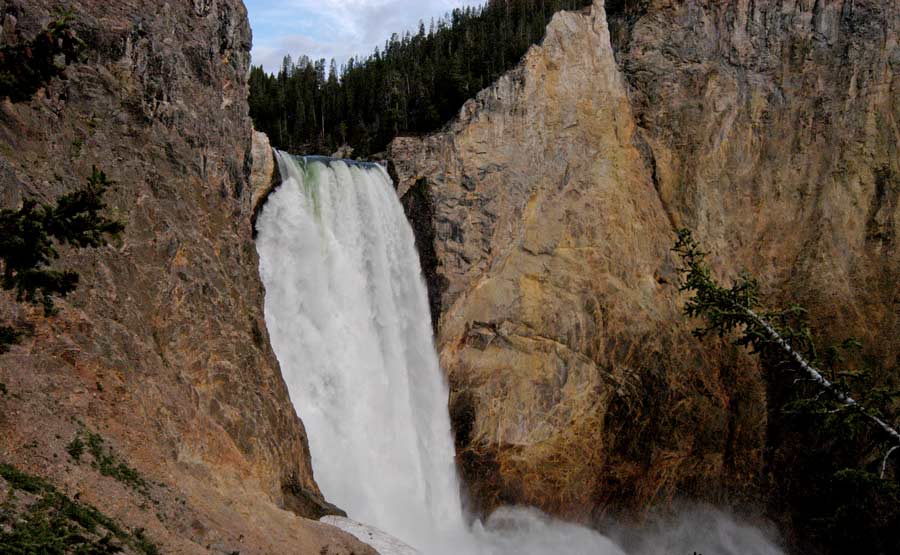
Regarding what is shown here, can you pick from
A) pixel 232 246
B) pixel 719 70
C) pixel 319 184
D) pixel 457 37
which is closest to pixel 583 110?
pixel 719 70

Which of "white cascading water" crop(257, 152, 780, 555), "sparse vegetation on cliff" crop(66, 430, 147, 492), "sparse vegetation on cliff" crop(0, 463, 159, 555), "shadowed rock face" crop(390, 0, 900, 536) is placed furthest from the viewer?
"shadowed rock face" crop(390, 0, 900, 536)

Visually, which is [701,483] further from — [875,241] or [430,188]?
[430,188]

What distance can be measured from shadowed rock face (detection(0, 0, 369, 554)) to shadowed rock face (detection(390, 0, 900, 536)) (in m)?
9.79

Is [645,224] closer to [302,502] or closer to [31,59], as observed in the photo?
[302,502]

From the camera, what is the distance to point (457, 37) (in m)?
50.5

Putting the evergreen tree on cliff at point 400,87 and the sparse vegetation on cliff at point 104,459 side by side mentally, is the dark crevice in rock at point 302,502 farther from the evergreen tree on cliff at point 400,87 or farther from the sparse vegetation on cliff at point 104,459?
the evergreen tree on cliff at point 400,87

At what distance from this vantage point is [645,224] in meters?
30.2

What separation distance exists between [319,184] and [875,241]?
22.6m

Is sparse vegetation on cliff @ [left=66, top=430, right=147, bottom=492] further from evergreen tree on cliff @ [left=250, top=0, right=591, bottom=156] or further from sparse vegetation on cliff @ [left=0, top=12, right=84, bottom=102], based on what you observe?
evergreen tree on cliff @ [left=250, top=0, right=591, bottom=156]

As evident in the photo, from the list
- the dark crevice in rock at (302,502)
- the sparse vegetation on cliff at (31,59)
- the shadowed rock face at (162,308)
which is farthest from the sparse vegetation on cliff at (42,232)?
the dark crevice in rock at (302,502)

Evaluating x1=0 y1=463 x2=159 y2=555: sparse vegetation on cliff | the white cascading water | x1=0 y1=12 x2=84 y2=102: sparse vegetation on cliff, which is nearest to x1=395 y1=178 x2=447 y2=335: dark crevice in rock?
the white cascading water

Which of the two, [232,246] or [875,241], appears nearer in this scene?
[232,246]

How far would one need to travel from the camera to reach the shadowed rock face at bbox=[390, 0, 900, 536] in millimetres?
26812

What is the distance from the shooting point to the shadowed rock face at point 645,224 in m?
26.8
